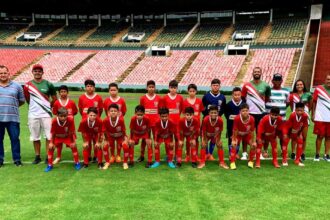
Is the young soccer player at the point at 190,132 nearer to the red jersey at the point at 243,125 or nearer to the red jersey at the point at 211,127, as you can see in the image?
the red jersey at the point at 211,127

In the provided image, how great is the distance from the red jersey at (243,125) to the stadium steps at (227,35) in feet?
82.6

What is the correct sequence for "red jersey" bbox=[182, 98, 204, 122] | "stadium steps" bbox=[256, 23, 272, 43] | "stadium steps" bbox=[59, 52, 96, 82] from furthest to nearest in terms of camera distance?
"stadium steps" bbox=[256, 23, 272, 43]
"stadium steps" bbox=[59, 52, 96, 82]
"red jersey" bbox=[182, 98, 204, 122]

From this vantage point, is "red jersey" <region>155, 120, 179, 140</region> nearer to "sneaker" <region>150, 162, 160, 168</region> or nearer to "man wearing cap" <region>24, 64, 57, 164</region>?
"sneaker" <region>150, 162, 160, 168</region>

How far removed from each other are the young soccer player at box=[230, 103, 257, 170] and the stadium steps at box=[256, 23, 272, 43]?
25164 millimetres

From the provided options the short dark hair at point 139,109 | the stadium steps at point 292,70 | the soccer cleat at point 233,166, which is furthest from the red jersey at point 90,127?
the stadium steps at point 292,70

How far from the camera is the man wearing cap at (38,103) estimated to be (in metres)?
6.53

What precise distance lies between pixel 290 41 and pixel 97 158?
25.9 meters

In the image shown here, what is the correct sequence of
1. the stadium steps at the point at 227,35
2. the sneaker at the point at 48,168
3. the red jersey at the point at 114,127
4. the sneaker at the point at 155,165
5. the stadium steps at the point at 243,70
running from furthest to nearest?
the stadium steps at the point at 227,35
the stadium steps at the point at 243,70
the red jersey at the point at 114,127
the sneaker at the point at 155,165
the sneaker at the point at 48,168

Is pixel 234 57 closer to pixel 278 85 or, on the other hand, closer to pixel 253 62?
pixel 253 62

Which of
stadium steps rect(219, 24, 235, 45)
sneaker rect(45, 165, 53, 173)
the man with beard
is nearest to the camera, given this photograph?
sneaker rect(45, 165, 53, 173)

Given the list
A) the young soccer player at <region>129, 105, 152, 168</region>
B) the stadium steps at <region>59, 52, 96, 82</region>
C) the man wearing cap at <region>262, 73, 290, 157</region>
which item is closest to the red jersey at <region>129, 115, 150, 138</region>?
the young soccer player at <region>129, 105, 152, 168</region>

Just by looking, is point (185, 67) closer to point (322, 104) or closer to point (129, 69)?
point (129, 69)

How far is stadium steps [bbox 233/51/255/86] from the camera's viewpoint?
78.8 feet

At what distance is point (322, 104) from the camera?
6703 mm
